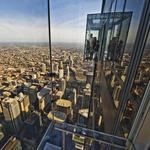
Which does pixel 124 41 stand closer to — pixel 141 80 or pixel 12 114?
pixel 141 80

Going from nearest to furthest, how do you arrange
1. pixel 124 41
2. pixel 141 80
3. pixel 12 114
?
pixel 141 80
pixel 124 41
pixel 12 114

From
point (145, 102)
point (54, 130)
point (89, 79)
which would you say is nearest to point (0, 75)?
point (54, 130)

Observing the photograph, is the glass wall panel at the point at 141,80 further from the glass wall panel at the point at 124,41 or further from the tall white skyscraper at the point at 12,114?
the tall white skyscraper at the point at 12,114

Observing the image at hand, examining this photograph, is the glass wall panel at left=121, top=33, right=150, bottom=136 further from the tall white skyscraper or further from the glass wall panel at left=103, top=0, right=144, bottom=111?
the tall white skyscraper

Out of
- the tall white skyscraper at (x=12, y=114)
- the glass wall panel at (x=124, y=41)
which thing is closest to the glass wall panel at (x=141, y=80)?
the glass wall panel at (x=124, y=41)

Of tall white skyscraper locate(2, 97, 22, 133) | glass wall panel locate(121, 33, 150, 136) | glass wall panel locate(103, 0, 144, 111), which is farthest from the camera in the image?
tall white skyscraper locate(2, 97, 22, 133)

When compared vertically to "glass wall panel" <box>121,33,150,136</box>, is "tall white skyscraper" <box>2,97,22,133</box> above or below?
below

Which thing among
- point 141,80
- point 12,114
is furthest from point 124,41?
point 12,114

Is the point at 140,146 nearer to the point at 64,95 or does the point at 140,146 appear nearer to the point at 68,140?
the point at 68,140

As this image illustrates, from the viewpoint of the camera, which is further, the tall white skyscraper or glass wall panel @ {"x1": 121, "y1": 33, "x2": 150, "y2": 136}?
the tall white skyscraper

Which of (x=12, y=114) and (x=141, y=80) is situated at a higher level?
(x=141, y=80)

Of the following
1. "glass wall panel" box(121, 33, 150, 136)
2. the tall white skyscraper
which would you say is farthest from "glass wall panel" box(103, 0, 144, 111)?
the tall white skyscraper
